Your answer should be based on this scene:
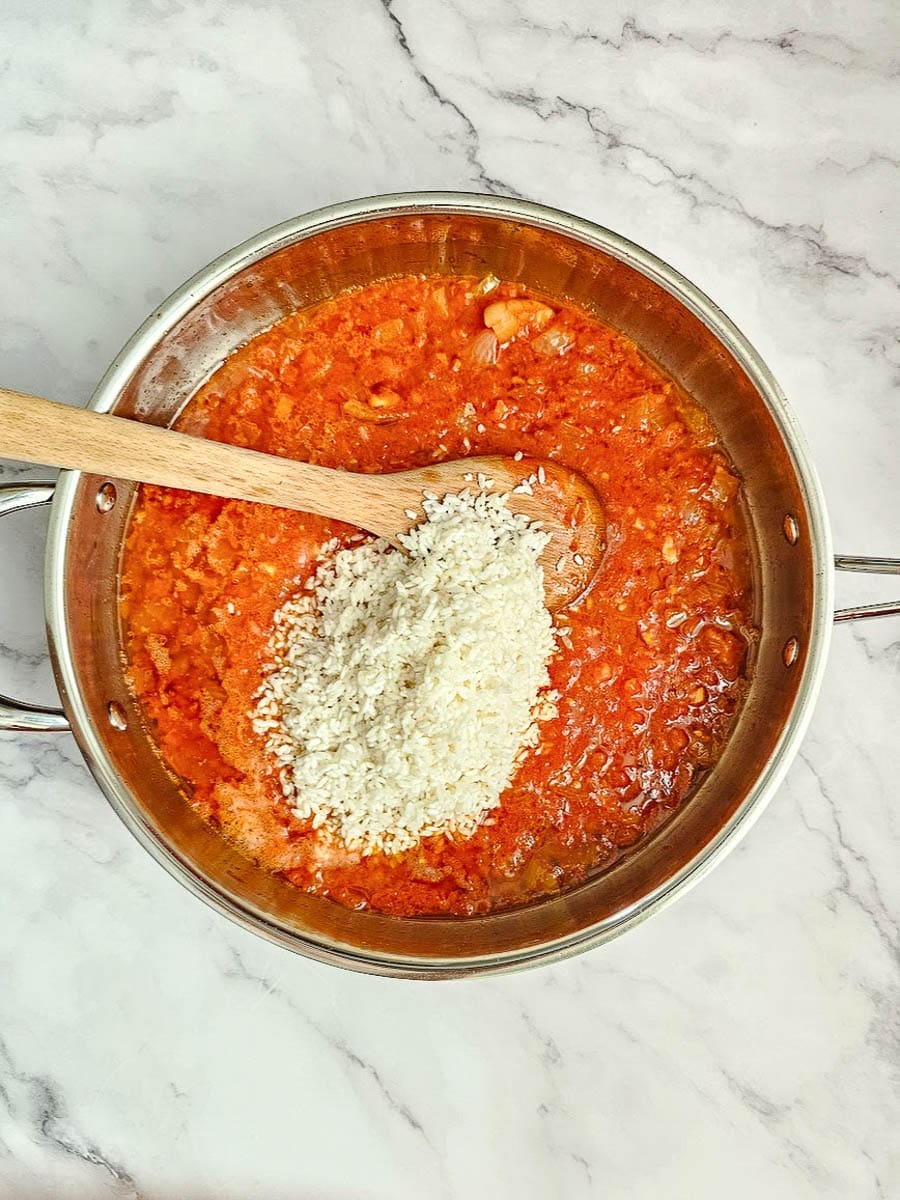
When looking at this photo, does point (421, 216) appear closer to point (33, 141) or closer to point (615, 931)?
point (33, 141)

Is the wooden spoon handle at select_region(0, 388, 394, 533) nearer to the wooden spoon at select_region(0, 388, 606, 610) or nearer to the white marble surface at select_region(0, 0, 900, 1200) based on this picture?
the wooden spoon at select_region(0, 388, 606, 610)

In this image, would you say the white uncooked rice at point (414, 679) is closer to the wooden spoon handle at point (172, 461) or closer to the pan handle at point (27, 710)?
the wooden spoon handle at point (172, 461)

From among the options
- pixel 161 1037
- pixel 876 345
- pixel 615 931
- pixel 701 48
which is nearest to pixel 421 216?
pixel 701 48

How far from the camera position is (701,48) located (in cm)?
205

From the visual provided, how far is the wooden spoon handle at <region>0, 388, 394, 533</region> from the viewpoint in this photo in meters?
1.55

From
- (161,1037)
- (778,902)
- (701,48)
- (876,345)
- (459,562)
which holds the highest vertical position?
(701,48)

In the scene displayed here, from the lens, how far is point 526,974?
206 centimetres

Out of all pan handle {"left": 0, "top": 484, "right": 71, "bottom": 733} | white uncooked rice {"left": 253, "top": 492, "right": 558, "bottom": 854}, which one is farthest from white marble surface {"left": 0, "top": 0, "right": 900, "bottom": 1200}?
white uncooked rice {"left": 253, "top": 492, "right": 558, "bottom": 854}

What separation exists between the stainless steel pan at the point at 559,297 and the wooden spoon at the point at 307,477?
88mm

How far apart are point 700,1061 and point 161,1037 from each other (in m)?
1.14

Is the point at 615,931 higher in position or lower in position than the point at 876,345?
lower

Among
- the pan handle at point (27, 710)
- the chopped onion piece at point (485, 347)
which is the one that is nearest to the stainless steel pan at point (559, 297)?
the pan handle at point (27, 710)

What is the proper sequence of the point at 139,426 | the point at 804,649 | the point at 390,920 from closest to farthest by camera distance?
1. the point at 139,426
2. the point at 804,649
3. the point at 390,920

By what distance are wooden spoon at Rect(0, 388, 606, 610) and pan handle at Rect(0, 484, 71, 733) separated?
104mm
